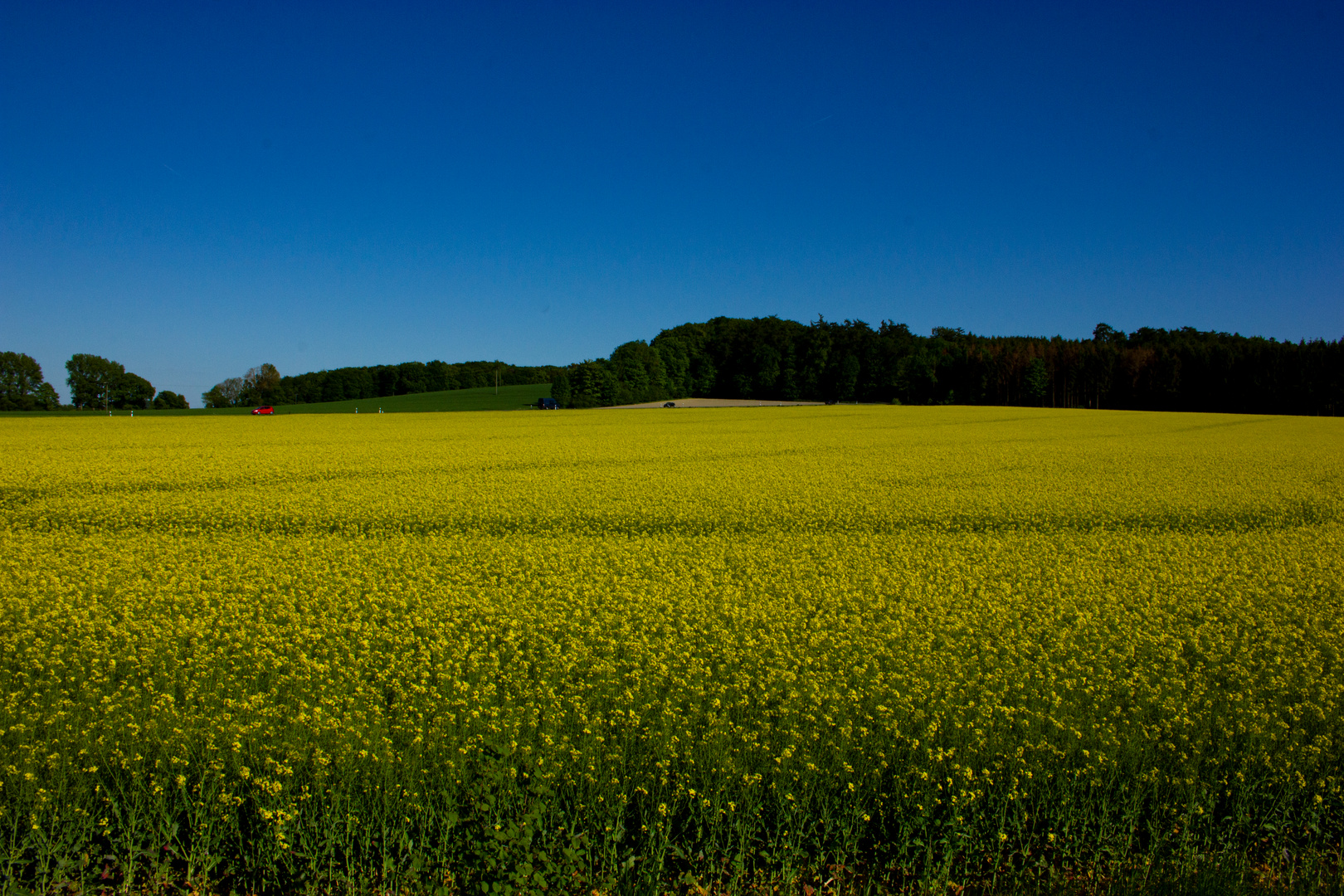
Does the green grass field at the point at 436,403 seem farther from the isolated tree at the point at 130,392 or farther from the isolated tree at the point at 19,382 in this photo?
the isolated tree at the point at 19,382

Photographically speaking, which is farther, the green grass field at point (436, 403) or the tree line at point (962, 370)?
the green grass field at point (436, 403)

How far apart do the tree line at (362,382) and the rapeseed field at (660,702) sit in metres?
100

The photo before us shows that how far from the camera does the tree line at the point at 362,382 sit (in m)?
104

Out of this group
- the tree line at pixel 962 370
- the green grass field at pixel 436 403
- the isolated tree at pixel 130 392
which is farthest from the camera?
the isolated tree at pixel 130 392

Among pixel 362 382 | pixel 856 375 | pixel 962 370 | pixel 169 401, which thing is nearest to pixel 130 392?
pixel 169 401

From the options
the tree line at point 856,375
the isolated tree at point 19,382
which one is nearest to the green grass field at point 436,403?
the tree line at point 856,375

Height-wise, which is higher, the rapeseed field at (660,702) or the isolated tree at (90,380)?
the isolated tree at (90,380)

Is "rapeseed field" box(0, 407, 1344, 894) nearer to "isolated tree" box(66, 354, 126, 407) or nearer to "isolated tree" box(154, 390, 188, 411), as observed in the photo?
"isolated tree" box(66, 354, 126, 407)

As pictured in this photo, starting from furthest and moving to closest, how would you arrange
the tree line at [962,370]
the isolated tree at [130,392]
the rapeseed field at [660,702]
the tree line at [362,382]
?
the tree line at [362,382] → the isolated tree at [130,392] → the tree line at [962,370] → the rapeseed field at [660,702]

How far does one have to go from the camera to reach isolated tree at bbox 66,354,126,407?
78.1m

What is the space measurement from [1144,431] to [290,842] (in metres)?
42.8

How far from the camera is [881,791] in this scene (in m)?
4.53

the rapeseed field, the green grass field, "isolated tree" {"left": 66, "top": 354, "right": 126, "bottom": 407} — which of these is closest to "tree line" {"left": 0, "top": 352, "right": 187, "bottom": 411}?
"isolated tree" {"left": 66, "top": 354, "right": 126, "bottom": 407}

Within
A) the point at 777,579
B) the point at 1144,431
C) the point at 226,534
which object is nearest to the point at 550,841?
the point at 777,579
